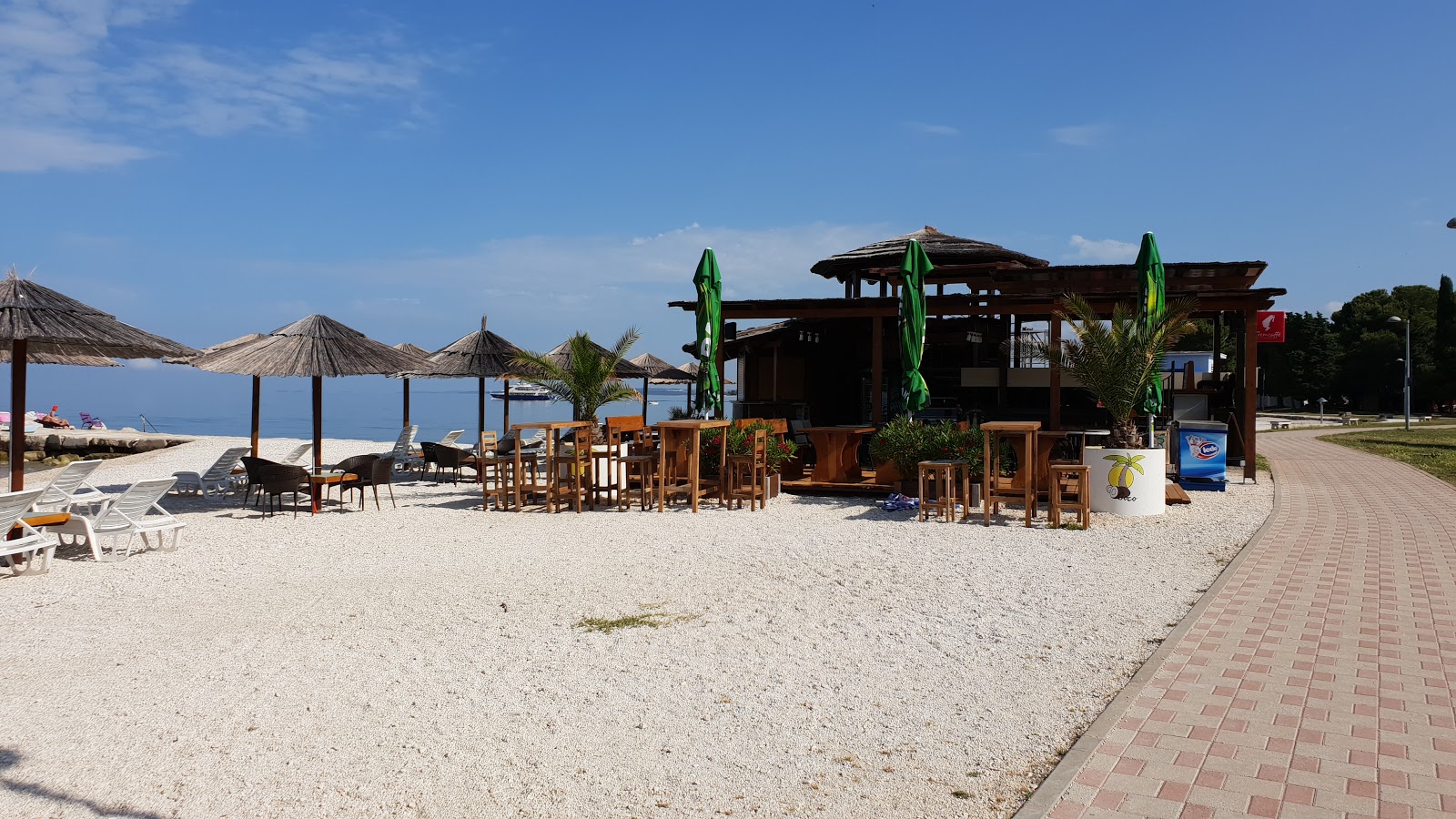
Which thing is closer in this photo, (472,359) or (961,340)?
(472,359)

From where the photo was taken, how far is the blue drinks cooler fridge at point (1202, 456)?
13281 mm

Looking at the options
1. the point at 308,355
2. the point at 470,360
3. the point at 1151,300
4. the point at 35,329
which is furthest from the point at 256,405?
the point at 1151,300

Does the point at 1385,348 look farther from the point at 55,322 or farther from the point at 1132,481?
the point at 55,322

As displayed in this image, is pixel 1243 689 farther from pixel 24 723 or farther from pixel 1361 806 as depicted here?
pixel 24 723

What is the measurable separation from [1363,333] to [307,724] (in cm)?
7186

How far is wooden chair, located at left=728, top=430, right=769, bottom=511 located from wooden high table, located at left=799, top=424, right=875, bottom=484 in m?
1.04

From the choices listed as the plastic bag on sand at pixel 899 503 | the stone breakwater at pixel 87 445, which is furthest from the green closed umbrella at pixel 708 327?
the stone breakwater at pixel 87 445

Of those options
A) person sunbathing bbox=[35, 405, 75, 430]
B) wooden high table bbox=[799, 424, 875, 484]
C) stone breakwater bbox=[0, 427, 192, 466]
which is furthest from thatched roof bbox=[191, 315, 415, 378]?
person sunbathing bbox=[35, 405, 75, 430]

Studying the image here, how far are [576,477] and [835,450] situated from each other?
349 centimetres

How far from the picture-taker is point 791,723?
167 inches

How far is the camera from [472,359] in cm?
1619

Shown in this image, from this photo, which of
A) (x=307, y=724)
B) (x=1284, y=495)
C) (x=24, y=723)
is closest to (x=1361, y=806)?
(x=307, y=724)

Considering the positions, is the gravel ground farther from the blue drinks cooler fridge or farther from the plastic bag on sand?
the blue drinks cooler fridge

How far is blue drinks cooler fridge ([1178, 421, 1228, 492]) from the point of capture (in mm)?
13281
